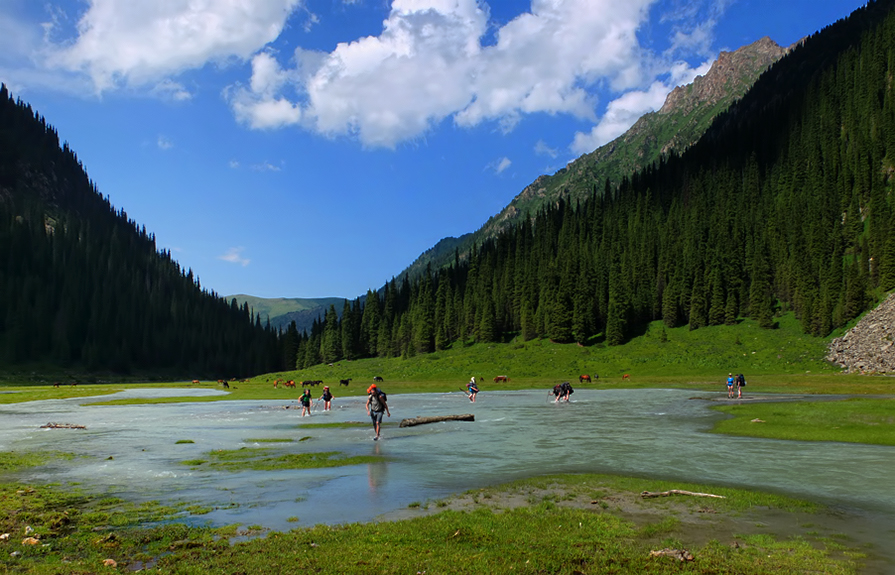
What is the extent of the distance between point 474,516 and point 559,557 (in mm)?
3672

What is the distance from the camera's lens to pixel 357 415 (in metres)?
46.6

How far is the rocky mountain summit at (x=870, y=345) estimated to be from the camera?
79.7 metres

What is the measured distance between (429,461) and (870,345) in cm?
9254

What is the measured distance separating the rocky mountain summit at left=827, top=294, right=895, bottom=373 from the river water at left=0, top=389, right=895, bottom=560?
57205 millimetres

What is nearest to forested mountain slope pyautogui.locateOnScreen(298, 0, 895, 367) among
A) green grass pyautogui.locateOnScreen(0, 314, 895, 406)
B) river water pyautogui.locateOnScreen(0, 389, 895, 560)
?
green grass pyautogui.locateOnScreen(0, 314, 895, 406)

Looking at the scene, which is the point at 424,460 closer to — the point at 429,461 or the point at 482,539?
the point at 429,461

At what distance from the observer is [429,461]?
76.5 feet

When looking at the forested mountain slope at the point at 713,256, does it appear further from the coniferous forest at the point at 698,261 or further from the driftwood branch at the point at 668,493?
the driftwood branch at the point at 668,493

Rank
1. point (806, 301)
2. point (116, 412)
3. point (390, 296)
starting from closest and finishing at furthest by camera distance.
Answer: point (116, 412) < point (806, 301) < point (390, 296)

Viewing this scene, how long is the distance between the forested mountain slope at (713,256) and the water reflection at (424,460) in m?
93.1

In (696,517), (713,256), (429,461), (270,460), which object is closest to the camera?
(696,517)

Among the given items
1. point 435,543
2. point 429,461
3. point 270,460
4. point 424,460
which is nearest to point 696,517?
point 435,543

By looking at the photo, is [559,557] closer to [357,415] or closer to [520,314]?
[357,415]

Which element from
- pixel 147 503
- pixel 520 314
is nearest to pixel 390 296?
pixel 520 314
